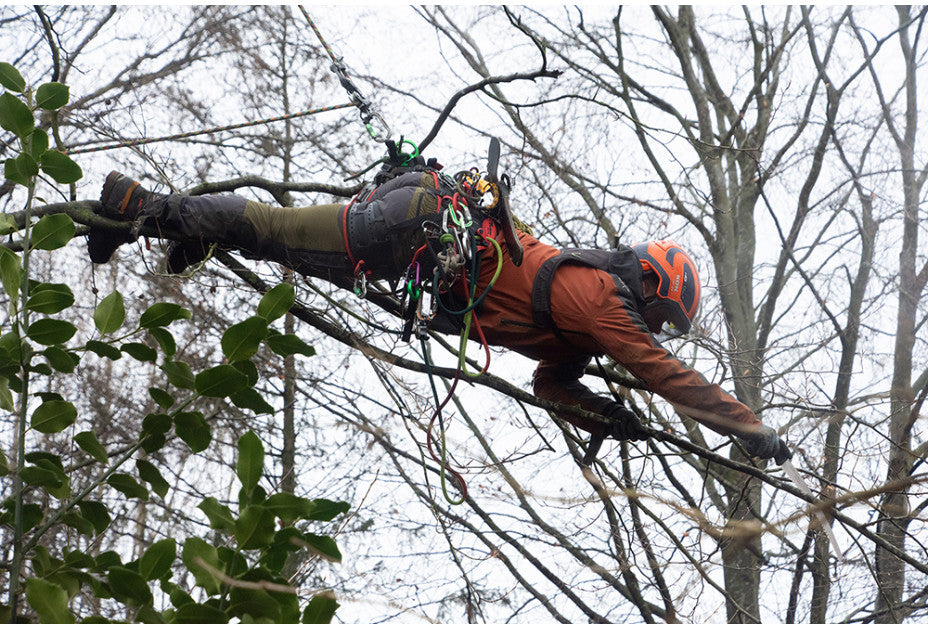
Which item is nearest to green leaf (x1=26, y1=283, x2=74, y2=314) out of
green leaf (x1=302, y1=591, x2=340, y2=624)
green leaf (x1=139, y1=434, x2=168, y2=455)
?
green leaf (x1=139, y1=434, x2=168, y2=455)

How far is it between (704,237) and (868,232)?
4.25ft

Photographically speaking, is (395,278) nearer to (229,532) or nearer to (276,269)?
(276,269)

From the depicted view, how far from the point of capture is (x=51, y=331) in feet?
6.38

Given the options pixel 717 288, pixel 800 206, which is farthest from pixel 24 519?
pixel 800 206

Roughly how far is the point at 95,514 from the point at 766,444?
2.79 meters

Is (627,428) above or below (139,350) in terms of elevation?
above

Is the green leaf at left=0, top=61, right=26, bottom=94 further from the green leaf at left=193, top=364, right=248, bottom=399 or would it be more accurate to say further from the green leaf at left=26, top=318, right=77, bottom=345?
the green leaf at left=193, top=364, right=248, bottom=399

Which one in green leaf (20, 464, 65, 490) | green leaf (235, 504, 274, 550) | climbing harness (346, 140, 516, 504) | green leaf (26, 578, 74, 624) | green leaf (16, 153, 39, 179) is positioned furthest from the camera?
climbing harness (346, 140, 516, 504)

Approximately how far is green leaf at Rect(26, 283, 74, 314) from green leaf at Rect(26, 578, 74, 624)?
0.66m

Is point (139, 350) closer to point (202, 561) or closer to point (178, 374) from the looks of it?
point (178, 374)

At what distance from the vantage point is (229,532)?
5.14ft

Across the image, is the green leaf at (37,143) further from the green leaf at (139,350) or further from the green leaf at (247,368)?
the green leaf at (247,368)

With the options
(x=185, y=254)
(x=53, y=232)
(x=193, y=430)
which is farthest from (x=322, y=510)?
(x=185, y=254)

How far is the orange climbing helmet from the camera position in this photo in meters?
4.13
